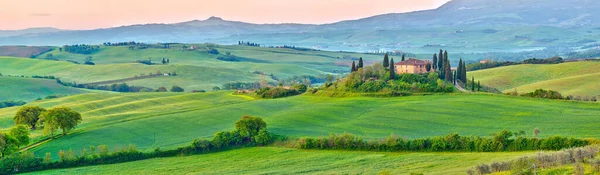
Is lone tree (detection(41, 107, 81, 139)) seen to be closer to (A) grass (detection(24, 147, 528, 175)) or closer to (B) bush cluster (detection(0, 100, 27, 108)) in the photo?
(A) grass (detection(24, 147, 528, 175))

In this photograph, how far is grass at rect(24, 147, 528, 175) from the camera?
52.1 meters

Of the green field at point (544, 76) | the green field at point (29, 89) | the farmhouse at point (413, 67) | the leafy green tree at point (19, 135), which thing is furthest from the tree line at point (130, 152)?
→ the green field at point (29, 89)

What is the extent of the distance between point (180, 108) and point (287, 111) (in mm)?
20981

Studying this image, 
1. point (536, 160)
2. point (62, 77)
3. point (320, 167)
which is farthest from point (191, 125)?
point (62, 77)

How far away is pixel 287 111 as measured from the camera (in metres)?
89.5

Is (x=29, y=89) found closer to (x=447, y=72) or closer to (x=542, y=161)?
(x=447, y=72)

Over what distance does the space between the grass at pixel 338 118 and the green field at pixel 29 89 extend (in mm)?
49835

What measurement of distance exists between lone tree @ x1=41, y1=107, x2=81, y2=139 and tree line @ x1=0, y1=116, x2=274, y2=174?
8.35 m

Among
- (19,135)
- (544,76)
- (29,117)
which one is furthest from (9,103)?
(544,76)

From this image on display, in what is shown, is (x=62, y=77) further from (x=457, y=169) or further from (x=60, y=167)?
(x=457, y=169)

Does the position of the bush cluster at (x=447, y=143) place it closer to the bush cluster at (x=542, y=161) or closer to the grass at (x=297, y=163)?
the grass at (x=297, y=163)

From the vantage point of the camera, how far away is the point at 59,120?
2963 inches

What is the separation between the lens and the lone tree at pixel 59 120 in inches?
2940

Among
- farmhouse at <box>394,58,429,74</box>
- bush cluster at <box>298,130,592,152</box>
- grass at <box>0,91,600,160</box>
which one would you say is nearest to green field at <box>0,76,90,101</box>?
grass at <box>0,91,600,160</box>
